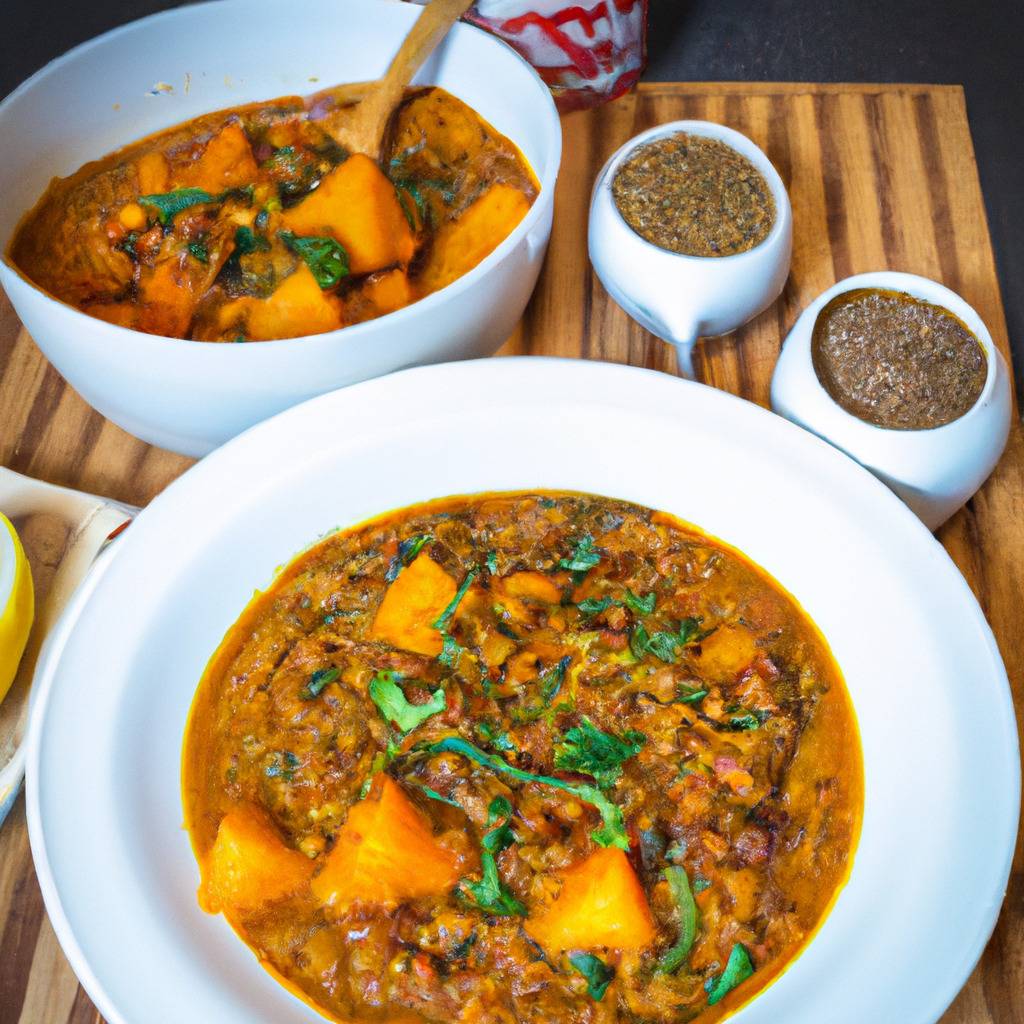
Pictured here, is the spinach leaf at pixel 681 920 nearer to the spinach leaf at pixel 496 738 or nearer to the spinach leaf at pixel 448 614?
the spinach leaf at pixel 496 738

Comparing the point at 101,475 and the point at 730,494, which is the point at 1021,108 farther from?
the point at 101,475

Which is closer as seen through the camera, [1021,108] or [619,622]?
[619,622]

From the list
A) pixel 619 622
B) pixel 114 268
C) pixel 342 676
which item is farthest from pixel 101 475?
pixel 619 622

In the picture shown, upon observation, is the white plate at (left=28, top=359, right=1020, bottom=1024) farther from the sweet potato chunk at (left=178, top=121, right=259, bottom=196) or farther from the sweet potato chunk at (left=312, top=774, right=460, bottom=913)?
the sweet potato chunk at (left=178, top=121, right=259, bottom=196)

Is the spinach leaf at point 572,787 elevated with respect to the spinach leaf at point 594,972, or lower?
elevated

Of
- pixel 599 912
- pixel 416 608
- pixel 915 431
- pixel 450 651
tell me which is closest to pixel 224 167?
pixel 416 608

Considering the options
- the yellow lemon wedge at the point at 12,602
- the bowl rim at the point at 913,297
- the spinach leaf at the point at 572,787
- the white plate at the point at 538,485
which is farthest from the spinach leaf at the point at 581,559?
the yellow lemon wedge at the point at 12,602
